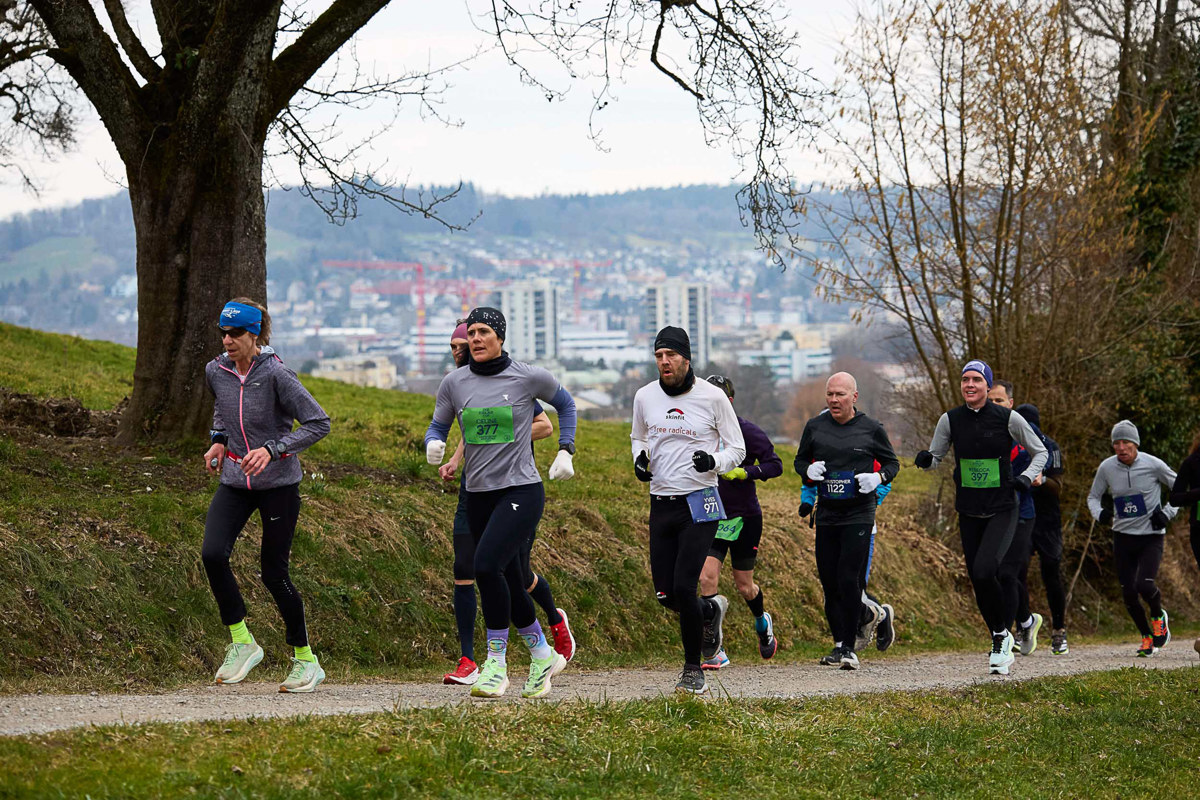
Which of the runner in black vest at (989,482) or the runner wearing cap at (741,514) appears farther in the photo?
the runner in black vest at (989,482)

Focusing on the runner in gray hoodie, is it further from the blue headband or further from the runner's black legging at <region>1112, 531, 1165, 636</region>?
the blue headband

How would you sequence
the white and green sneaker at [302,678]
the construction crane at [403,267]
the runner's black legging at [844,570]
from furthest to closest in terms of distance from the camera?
the construction crane at [403,267], the runner's black legging at [844,570], the white and green sneaker at [302,678]

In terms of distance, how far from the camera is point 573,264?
629 ft

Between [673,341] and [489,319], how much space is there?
125cm

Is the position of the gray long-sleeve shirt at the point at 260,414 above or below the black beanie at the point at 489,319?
Answer: below

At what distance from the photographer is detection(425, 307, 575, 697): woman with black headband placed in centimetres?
776

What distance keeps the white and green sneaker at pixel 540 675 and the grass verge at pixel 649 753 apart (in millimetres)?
984

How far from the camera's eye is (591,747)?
6.14 metres

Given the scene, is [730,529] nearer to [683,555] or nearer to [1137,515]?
[683,555]

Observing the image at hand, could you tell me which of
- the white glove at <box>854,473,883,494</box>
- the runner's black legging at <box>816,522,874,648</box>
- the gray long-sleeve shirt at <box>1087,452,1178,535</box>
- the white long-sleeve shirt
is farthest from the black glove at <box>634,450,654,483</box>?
the gray long-sleeve shirt at <box>1087,452,1178,535</box>

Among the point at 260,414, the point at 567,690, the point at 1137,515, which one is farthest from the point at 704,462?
the point at 1137,515

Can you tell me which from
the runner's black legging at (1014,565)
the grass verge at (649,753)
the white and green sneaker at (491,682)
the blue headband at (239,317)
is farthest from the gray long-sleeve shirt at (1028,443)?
the blue headband at (239,317)

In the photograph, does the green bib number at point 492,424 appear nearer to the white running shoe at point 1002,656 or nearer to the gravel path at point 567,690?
the gravel path at point 567,690

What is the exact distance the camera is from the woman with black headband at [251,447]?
7707 mm
